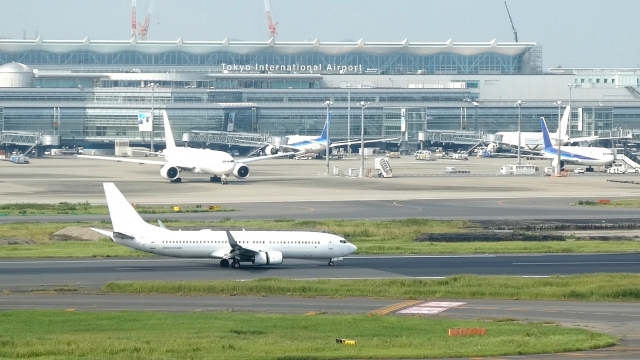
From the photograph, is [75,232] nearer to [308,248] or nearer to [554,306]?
[308,248]

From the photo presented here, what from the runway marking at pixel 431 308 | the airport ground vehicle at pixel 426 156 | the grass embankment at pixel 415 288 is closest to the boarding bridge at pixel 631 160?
the airport ground vehicle at pixel 426 156

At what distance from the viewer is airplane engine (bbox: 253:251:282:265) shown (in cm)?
6316

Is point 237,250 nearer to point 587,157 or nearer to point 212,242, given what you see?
point 212,242

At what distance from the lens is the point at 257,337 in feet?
136

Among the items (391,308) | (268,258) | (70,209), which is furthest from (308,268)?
(70,209)

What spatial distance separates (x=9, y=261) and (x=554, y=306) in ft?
107

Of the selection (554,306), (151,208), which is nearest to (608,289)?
(554,306)

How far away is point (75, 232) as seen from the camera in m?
78.1

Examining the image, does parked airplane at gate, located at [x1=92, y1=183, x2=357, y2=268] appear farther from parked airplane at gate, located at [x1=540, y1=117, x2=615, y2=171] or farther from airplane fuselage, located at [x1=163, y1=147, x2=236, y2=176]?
parked airplane at gate, located at [x1=540, y1=117, x2=615, y2=171]

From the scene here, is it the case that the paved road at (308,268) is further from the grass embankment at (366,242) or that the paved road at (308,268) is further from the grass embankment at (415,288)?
the grass embankment at (415,288)

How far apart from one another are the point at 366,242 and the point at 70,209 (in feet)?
106

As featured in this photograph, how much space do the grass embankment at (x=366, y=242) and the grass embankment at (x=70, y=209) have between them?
31.2 feet

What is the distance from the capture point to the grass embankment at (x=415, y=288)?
175ft

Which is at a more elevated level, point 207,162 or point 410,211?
point 207,162
